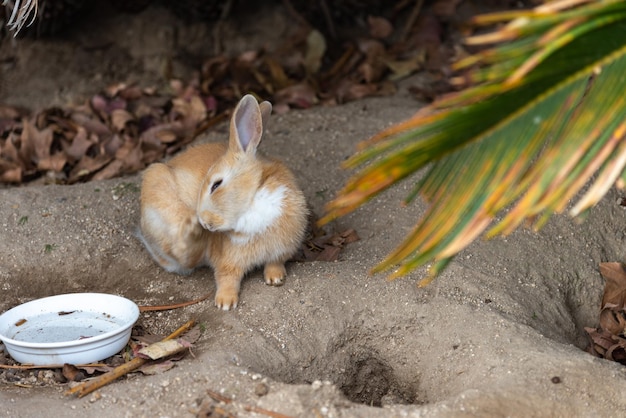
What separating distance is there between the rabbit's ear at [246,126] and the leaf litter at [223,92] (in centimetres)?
173

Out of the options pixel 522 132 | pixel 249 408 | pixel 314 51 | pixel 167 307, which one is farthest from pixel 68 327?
pixel 314 51

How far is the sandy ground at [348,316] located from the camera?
3.39 meters

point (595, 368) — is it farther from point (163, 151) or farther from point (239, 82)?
point (239, 82)

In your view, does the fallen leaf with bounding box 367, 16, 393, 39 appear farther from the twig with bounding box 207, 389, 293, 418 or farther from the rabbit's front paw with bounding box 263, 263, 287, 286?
the twig with bounding box 207, 389, 293, 418

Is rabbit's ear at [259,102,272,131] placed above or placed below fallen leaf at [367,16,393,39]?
above

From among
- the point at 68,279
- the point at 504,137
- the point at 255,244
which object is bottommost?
the point at 68,279

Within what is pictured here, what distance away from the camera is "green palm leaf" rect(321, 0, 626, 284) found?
2105 mm

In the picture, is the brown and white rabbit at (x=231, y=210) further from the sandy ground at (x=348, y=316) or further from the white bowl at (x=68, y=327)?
the white bowl at (x=68, y=327)

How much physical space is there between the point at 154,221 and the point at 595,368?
2.42 meters

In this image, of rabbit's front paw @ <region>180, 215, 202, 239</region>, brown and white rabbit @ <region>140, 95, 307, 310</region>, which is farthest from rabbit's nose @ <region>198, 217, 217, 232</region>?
rabbit's front paw @ <region>180, 215, 202, 239</region>

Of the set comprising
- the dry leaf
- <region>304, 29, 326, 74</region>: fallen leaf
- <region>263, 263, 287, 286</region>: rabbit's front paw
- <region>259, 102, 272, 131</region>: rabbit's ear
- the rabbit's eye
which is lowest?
the dry leaf

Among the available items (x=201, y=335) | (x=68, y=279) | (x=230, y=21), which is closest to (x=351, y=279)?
(x=201, y=335)

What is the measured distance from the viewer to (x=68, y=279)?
187 inches

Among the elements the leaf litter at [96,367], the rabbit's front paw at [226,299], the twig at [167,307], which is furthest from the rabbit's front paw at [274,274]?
the leaf litter at [96,367]
